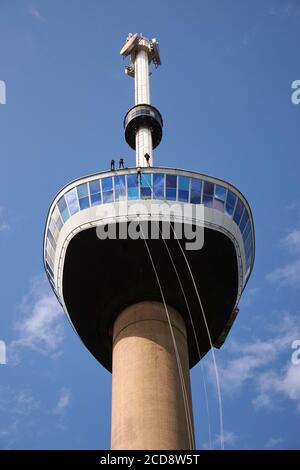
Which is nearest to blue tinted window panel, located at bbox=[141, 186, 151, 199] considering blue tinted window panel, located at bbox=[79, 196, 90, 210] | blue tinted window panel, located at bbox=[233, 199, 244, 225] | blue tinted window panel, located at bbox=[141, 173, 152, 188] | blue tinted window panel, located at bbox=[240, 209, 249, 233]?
blue tinted window panel, located at bbox=[141, 173, 152, 188]

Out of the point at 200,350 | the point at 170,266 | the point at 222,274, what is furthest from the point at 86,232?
the point at 200,350

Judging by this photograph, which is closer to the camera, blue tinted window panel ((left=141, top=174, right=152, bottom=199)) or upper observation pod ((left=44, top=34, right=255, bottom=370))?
upper observation pod ((left=44, top=34, right=255, bottom=370))

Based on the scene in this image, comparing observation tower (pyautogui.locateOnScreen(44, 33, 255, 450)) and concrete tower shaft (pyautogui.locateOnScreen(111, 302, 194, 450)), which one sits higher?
observation tower (pyautogui.locateOnScreen(44, 33, 255, 450))

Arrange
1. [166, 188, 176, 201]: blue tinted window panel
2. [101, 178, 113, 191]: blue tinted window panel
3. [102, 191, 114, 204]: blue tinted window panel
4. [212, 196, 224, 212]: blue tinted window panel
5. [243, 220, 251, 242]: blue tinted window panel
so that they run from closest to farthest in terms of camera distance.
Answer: [102, 191, 114, 204]: blue tinted window panel → [166, 188, 176, 201]: blue tinted window panel → [101, 178, 113, 191]: blue tinted window panel → [212, 196, 224, 212]: blue tinted window panel → [243, 220, 251, 242]: blue tinted window panel

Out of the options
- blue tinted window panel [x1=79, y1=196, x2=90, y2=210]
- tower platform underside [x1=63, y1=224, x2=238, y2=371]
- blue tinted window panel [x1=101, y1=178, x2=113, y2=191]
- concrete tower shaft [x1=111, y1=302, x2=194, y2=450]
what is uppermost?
blue tinted window panel [x1=101, y1=178, x2=113, y2=191]

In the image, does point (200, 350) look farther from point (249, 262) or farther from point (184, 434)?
point (184, 434)

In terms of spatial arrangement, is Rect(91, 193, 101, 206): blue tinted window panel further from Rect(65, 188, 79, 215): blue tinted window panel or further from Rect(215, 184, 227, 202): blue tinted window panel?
Rect(215, 184, 227, 202): blue tinted window panel
